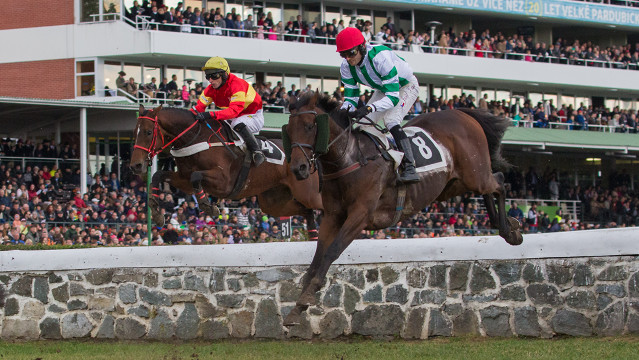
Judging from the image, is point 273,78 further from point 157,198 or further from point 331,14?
point 157,198

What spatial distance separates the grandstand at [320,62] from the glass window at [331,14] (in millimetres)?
40

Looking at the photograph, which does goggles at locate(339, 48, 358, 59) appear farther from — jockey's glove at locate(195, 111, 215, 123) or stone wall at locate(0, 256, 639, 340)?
jockey's glove at locate(195, 111, 215, 123)

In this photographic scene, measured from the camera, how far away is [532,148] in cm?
3328

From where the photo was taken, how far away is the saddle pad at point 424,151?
32.0 feet

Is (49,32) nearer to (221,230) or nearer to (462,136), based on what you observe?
(221,230)

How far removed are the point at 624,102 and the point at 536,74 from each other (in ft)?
23.2

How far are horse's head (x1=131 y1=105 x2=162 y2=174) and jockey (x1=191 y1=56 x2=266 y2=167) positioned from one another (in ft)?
2.07

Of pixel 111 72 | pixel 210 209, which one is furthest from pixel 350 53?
pixel 111 72

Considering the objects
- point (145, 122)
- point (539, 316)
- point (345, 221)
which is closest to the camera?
point (345, 221)

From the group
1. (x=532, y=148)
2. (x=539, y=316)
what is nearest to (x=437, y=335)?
(x=539, y=316)

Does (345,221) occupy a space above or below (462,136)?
below

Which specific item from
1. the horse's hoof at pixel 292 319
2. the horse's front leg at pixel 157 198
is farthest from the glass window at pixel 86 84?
the horse's hoof at pixel 292 319

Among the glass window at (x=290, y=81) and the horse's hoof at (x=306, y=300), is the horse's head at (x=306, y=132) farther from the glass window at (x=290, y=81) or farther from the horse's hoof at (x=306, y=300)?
the glass window at (x=290, y=81)

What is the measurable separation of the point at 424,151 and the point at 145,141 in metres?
3.87
